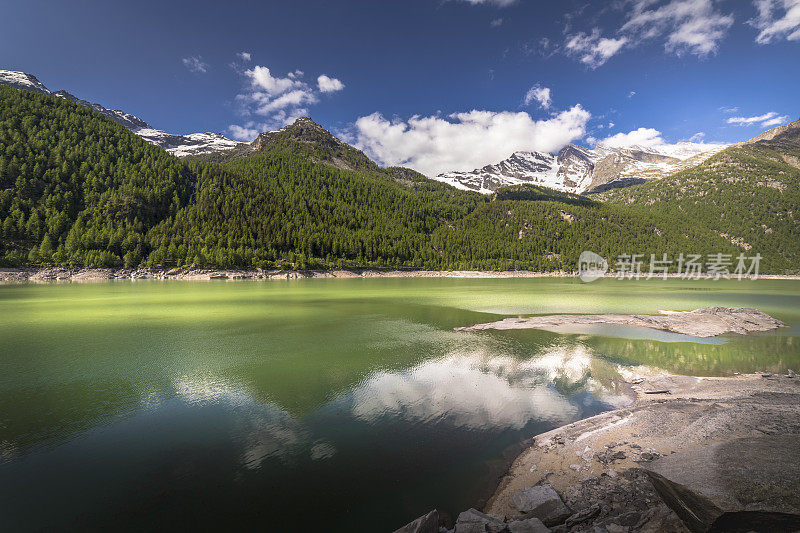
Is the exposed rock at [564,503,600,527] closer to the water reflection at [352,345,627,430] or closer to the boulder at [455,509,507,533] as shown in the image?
the boulder at [455,509,507,533]

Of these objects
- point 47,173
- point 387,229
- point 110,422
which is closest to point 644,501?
point 110,422

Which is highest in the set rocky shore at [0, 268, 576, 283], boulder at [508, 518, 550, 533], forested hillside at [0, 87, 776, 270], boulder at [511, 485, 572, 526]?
forested hillside at [0, 87, 776, 270]

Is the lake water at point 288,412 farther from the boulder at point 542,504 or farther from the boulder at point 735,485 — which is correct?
→ the boulder at point 735,485

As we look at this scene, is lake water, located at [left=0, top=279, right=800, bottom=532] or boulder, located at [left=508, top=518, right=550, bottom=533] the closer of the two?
boulder, located at [left=508, top=518, right=550, bottom=533]

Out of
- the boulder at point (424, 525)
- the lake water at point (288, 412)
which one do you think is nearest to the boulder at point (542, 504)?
the lake water at point (288, 412)

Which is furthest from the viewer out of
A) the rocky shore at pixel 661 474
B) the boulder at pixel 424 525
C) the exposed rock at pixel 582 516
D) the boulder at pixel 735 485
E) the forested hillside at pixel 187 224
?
the forested hillside at pixel 187 224

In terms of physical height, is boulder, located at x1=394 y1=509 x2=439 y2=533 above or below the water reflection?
above

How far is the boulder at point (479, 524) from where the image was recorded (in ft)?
18.5

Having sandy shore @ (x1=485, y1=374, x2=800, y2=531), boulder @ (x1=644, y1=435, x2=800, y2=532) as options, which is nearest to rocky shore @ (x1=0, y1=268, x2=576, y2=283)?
sandy shore @ (x1=485, y1=374, x2=800, y2=531)

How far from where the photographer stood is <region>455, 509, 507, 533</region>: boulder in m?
5.64

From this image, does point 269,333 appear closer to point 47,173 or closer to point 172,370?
point 172,370

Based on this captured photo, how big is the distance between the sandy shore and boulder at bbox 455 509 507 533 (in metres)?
0.91

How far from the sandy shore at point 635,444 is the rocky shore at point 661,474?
0.08ft

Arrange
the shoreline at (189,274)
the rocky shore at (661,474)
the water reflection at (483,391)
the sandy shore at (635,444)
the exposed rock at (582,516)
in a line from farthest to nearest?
the shoreline at (189,274)
the water reflection at (483,391)
the sandy shore at (635,444)
the exposed rock at (582,516)
the rocky shore at (661,474)
